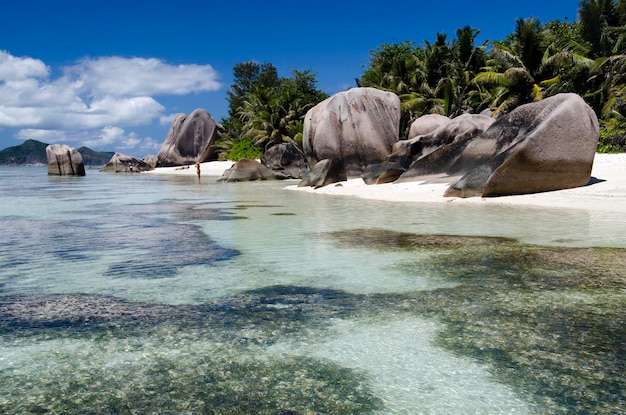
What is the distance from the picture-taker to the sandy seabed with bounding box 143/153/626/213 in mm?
11938

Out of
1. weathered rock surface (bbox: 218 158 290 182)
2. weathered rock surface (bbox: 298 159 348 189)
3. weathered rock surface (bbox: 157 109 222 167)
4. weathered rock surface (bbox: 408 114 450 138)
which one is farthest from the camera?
weathered rock surface (bbox: 157 109 222 167)

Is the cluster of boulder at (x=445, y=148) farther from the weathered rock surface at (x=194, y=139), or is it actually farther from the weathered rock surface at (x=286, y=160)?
the weathered rock surface at (x=194, y=139)

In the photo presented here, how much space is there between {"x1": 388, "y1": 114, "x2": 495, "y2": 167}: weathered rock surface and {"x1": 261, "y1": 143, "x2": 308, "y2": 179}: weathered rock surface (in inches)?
500

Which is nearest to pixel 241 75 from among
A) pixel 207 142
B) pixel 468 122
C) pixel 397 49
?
pixel 207 142

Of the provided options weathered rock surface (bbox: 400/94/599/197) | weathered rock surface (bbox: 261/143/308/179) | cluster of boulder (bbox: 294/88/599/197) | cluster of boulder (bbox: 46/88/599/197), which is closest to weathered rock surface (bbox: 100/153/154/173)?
cluster of boulder (bbox: 46/88/599/197)

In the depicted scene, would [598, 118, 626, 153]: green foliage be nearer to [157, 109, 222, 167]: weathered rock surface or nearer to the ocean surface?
the ocean surface

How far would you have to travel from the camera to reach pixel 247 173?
2977cm

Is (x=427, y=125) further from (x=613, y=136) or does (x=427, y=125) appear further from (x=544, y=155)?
(x=544, y=155)

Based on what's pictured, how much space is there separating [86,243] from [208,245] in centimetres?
187

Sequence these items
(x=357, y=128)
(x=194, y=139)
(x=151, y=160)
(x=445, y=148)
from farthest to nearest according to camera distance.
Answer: (x=151, y=160) → (x=194, y=139) → (x=357, y=128) → (x=445, y=148)

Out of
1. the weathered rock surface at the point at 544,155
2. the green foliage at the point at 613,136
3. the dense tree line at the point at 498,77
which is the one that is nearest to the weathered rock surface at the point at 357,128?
the dense tree line at the point at 498,77

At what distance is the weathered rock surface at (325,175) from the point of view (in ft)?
69.2

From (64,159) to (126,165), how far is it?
1333 cm

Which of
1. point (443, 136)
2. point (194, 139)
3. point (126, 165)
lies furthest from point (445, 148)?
point (126, 165)
